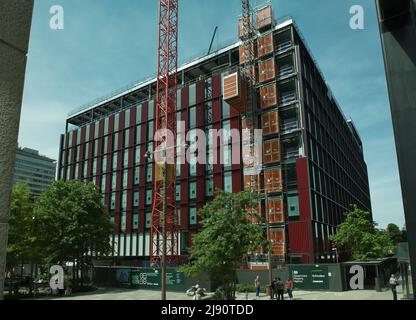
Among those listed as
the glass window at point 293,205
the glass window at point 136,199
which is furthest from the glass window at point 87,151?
the glass window at point 293,205

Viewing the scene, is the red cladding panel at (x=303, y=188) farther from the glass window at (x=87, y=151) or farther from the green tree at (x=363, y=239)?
the glass window at (x=87, y=151)

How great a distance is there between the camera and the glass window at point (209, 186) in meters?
61.1

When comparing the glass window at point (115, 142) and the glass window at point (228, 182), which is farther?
the glass window at point (115, 142)

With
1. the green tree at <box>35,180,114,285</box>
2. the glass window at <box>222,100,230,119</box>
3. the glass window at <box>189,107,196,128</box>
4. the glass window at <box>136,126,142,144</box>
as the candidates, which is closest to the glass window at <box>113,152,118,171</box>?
the glass window at <box>136,126,142,144</box>

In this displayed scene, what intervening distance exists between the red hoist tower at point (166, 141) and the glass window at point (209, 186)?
5730 millimetres

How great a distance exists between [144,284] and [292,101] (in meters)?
31.8

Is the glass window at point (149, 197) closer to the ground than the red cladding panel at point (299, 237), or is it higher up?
→ higher up

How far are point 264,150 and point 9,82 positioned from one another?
176 feet

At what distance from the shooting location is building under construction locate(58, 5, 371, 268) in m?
52.0

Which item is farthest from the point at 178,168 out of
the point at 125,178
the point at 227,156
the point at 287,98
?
the point at 287,98

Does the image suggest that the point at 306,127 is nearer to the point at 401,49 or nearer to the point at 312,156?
the point at 312,156

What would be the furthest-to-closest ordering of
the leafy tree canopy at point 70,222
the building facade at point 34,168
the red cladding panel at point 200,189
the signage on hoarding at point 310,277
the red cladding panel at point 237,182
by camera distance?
the building facade at point 34,168
the red cladding panel at point 200,189
the red cladding panel at point 237,182
the leafy tree canopy at point 70,222
the signage on hoarding at point 310,277

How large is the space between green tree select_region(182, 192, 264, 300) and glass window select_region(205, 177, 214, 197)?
32.3 meters

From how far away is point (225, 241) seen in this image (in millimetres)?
25922
